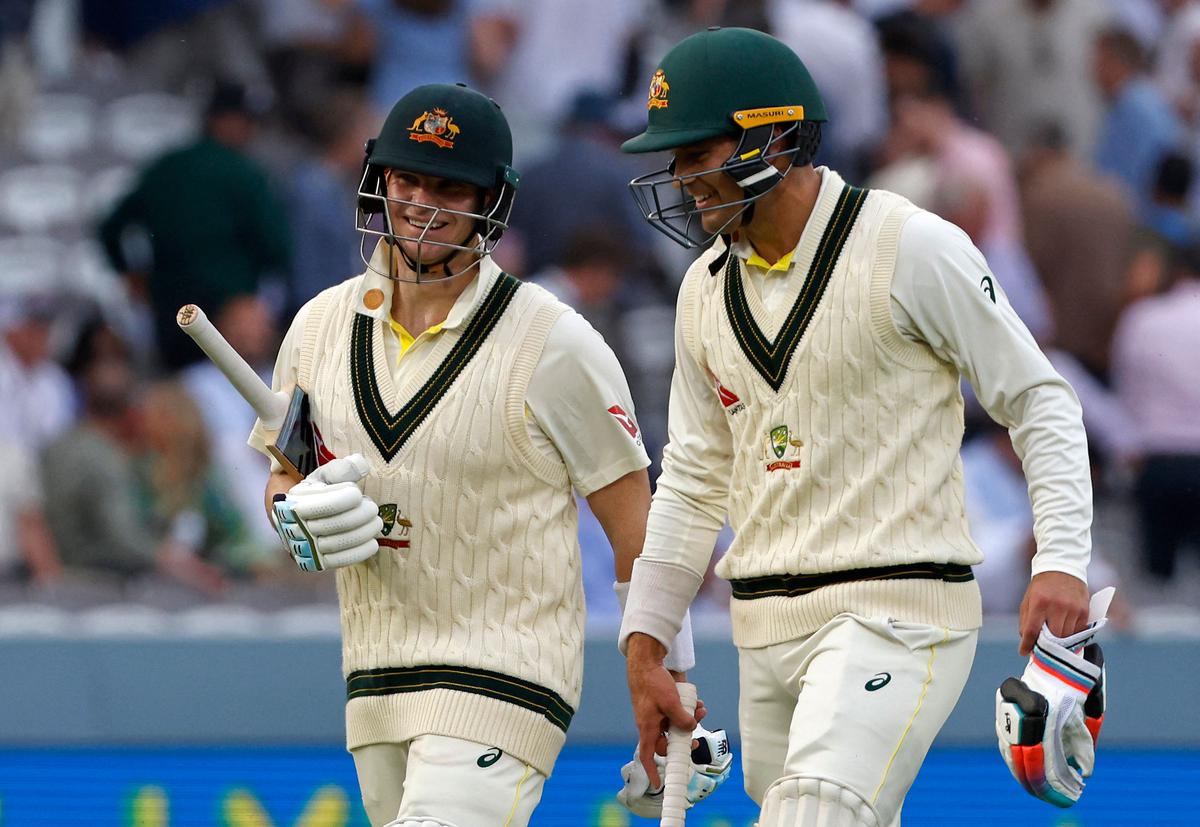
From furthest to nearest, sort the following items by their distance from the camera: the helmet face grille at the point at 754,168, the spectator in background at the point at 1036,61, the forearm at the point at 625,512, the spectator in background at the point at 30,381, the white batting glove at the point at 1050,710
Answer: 1. the spectator in background at the point at 1036,61
2. the spectator in background at the point at 30,381
3. the forearm at the point at 625,512
4. the helmet face grille at the point at 754,168
5. the white batting glove at the point at 1050,710

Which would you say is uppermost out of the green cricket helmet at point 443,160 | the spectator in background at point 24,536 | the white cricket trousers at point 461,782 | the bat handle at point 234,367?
the spectator in background at point 24,536

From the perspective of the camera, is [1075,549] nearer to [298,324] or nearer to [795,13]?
[298,324]

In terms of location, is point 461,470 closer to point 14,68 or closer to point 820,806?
point 820,806

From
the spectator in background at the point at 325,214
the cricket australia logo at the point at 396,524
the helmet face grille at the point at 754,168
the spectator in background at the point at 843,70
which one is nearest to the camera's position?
the helmet face grille at the point at 754,168

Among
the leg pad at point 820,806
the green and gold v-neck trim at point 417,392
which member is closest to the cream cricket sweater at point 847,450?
the leg pad at point 820,806

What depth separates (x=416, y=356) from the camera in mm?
4453

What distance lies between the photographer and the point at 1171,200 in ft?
29.4

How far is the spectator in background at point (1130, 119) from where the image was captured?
925 centimetres

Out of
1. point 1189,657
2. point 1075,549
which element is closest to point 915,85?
point 1189,657

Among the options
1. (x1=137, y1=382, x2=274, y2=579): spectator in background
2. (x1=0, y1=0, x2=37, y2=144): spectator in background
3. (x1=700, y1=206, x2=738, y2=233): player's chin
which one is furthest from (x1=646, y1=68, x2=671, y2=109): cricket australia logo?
(x1=0, y1=0, x2=37, y2=144): spectator in background

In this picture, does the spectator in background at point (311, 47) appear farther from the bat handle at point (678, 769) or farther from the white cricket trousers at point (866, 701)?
the white cricket trousers at point (866, 701)

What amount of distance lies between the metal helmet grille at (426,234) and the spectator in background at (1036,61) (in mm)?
5394

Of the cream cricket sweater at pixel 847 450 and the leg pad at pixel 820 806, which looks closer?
the leg pad at pixel 820 806

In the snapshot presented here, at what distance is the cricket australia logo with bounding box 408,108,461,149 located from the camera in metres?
4.40
